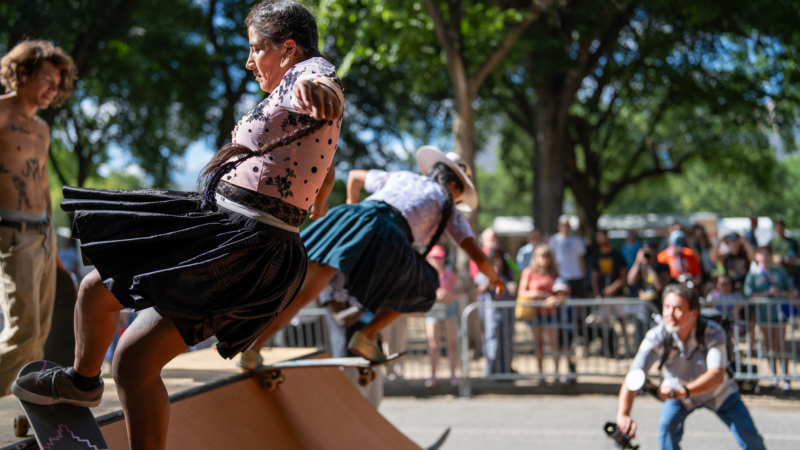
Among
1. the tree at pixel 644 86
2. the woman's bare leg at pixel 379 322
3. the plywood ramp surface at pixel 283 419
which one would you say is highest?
the tree at pixel 644 86

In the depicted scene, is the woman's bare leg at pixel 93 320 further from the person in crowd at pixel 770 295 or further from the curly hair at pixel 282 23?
the person in crowd at pixel 770 295

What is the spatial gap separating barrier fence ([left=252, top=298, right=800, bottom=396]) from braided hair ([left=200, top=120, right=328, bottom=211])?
533 centimetres

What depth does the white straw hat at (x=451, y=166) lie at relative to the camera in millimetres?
4215

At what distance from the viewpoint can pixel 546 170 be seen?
14.3 metres

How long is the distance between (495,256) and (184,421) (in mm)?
6216

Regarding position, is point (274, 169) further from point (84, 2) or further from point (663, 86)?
point (663, 86)

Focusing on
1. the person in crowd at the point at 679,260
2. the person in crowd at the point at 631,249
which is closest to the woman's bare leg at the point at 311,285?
the person in crowd at the point at 679,260

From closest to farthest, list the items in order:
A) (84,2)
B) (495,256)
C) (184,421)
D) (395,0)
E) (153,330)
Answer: (153,330) → (184,421) → (495,256) → (395,0) → (84,2)

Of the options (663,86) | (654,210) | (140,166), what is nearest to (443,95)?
(663,86)

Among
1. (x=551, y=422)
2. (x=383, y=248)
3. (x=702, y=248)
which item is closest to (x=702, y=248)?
(x=702, y=248)

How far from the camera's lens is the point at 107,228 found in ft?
6.68

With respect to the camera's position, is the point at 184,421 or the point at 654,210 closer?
the point at 184,421

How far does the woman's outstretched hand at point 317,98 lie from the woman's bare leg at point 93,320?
0.90 m

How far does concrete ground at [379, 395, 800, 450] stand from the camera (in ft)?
20.0
